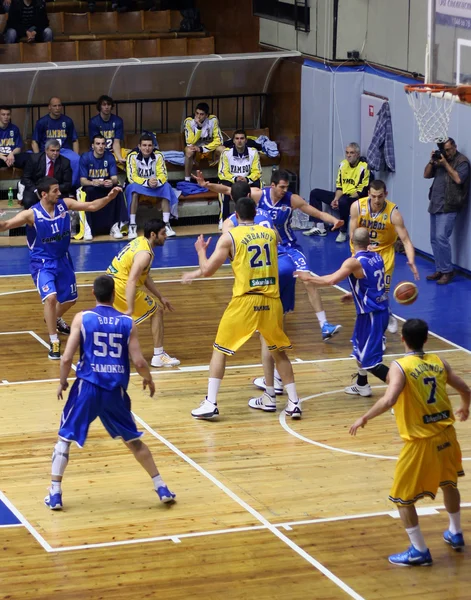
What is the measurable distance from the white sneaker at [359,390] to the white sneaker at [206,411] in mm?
1514

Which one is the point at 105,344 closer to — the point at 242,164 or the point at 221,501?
the point at 221,501

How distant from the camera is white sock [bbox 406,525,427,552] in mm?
7974

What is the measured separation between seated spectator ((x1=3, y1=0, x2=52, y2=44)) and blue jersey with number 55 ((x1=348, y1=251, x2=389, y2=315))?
461 inches

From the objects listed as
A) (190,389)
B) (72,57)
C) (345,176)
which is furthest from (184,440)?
(72,57)

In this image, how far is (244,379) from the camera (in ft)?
40.3

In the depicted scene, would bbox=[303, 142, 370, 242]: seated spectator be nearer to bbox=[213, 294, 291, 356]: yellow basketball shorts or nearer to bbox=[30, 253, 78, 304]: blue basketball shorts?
bbox=[30, 253, 78, 304]: blue basketball shorts

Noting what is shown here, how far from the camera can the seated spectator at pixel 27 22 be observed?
21156 millimetres

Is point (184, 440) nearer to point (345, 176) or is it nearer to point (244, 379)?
point (244, 379)

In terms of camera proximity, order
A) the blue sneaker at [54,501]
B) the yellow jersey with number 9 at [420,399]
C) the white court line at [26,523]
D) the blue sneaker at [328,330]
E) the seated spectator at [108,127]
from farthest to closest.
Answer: the seated spectator at [108,127] → the blue sneaker at [328,330] → the blue sneaker at [54,501] → the white court line at [26,523] → the yellow jersey with number 9 at [420,399]

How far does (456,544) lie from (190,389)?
425 cm

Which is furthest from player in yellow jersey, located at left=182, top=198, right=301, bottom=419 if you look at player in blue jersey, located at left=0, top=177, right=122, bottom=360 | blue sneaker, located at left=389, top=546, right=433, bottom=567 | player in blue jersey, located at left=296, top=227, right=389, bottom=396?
blue sneaker, located at left=389, top=546, right=433, bottom=567

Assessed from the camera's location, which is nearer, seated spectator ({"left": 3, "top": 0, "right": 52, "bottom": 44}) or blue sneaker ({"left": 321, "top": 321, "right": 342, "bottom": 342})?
blue sneaker ({"left": 321, "top": 321, "right": 342, "bottom": 342})

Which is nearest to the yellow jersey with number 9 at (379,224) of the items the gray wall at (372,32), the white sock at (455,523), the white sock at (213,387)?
the white sock at (213,387)

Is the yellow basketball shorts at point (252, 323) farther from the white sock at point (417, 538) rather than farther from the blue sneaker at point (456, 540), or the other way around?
the white sock at point (417, 538)
